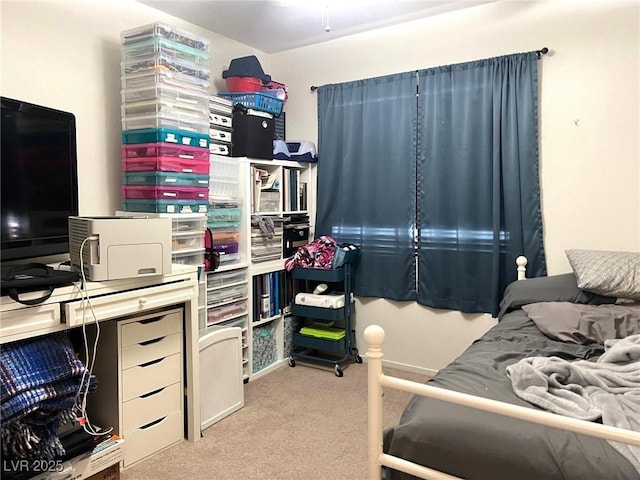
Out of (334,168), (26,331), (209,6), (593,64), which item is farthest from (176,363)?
(593,64)

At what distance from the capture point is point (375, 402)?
1.37 metres

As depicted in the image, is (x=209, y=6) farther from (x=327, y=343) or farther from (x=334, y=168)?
(x=327, y=343)

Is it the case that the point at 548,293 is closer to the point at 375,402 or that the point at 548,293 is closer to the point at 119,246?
the point at 375,402

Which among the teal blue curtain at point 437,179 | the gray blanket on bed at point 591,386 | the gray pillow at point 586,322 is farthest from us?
the teal blue curtain at point 437,179

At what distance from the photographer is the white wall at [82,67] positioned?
89.7 inches

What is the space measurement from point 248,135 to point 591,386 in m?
2.37

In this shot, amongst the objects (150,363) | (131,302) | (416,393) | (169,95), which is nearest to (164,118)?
(169,95)

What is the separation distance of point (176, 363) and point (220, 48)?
224 cm

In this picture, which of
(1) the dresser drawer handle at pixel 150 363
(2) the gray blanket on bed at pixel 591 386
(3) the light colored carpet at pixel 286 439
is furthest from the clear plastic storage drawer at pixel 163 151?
(2) the gray blanket on bed at pixel 591 386

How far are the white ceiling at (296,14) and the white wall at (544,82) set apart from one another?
0.12m

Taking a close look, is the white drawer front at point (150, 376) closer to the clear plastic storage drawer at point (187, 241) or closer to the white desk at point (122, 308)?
the white desk at point (122, 308)

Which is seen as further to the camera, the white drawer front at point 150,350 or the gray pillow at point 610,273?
the gray pillow at point 610,273

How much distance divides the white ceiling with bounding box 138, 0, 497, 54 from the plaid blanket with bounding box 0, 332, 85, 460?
2119mm

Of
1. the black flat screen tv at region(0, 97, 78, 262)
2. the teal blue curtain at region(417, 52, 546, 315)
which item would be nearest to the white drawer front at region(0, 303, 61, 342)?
the black flat screen tv at region(0, 97, 78, 262)
